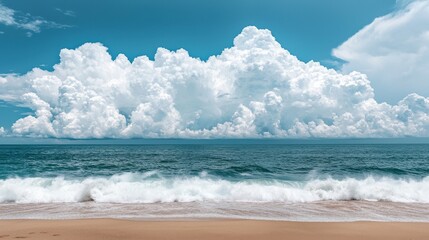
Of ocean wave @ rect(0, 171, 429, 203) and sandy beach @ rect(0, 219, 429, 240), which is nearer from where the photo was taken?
sandy beach @ rect(0, 219, 429, 240)

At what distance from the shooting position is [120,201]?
55.9ft

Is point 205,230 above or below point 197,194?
above

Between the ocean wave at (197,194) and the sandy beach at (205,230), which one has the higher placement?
the sandy beach at (205,230)

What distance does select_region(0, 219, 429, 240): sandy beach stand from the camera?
31.2 feet

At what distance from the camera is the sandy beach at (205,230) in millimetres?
9516

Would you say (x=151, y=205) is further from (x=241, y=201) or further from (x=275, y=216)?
(x=275, y=216)

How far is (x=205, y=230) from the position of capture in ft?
33.4

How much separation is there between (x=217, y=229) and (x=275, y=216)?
153 inches

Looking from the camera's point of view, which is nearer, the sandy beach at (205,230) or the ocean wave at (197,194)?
the sandy beach at (205,230)

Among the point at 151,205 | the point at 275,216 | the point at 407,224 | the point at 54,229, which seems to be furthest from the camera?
the point at 151,205

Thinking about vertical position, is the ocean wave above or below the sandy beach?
below

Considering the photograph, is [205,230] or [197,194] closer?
[205,230]

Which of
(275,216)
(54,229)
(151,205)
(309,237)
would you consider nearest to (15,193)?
(151,205)

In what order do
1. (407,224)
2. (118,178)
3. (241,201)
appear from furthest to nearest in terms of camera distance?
(118,178), (241,201), (407,224)
